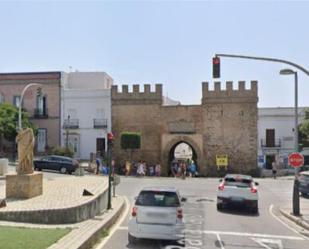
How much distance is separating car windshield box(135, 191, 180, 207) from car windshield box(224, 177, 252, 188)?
9.34 m

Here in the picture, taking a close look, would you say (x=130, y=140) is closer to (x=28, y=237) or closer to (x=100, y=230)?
(x=100, y=230)

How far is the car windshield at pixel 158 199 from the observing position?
1348 cm

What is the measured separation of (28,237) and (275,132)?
48.3 meters

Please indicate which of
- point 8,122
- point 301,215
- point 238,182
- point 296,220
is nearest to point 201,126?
point 8,122

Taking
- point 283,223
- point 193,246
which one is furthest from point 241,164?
point 193,246

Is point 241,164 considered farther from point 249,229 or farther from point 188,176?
point 249,229

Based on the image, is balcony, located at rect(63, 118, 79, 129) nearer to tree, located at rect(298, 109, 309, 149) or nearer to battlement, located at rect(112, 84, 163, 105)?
battlement, located at rect(112, 84, 163, 105)

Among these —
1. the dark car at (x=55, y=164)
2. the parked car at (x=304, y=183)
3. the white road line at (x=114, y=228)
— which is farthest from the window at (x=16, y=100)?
the parked car at (x=304, y=183)

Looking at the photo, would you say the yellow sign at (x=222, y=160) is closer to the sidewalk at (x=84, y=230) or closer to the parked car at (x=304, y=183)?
the parked car at (x=304, y=183)

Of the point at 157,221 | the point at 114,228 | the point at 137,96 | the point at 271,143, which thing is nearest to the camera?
the point at 157,221

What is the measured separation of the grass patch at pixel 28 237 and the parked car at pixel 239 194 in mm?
10850

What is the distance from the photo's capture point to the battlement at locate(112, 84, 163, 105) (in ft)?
174

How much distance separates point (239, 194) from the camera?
72.6ft

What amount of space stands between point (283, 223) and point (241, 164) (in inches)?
1265
